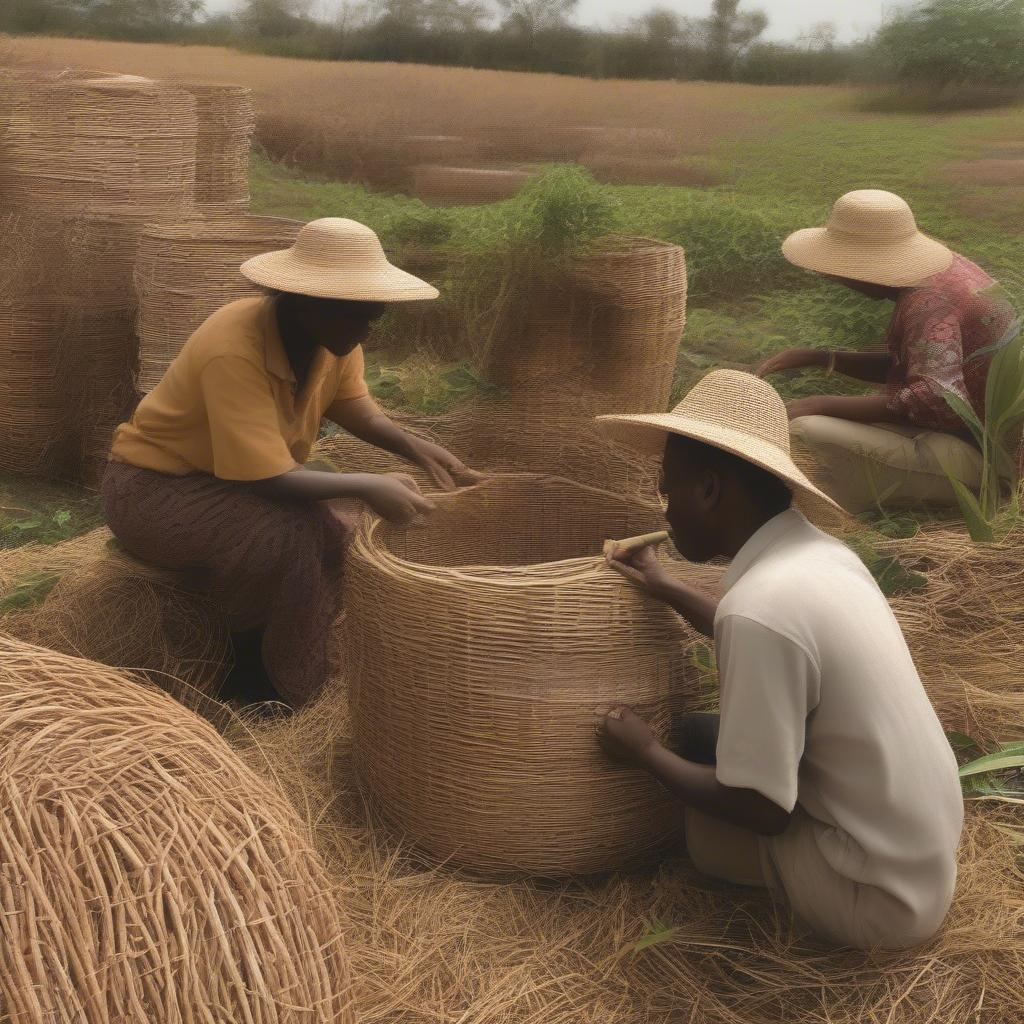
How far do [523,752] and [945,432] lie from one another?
2.08 meters

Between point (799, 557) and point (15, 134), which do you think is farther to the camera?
point (15, 134)

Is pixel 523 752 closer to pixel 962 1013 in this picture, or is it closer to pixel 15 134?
pixel 962 1013

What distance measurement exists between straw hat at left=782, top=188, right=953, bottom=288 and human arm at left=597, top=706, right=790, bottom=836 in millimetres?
1866

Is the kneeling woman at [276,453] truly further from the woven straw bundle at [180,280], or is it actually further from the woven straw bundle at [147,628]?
the woven straw bundle at [180,280]

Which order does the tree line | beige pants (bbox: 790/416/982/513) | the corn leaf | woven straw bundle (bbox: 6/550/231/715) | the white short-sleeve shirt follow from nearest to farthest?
1. the white short-sleeve shirt
2. woven straw bundle (bbox: 6/550/231/715)
3. the corn leaf
4. beige pants (bbox: 790/416/982/513)
5. the tree line

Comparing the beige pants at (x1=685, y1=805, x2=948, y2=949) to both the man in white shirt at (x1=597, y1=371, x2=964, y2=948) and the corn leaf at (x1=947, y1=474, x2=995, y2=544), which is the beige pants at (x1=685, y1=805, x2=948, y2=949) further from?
the corn leaf at (x1=947, y1=474, x2=995, y2=544)

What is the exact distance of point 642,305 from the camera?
3.92 m

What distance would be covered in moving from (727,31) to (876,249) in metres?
2.35

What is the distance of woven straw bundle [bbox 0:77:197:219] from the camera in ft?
14.9

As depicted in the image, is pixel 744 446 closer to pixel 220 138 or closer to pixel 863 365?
pixel 863 365

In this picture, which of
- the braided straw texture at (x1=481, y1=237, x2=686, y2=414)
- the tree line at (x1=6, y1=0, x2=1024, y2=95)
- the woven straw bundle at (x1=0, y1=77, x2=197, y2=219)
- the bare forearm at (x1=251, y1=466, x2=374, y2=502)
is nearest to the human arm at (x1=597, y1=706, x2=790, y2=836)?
the bare forearm at (x1=251, y1=466, x2=374, y2=502)

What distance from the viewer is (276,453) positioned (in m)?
2.81

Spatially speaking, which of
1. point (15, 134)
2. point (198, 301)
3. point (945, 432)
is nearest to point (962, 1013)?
point (945, 432)

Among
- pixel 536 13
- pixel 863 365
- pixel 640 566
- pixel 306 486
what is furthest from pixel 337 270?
pixel 536 13
